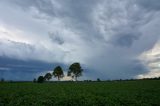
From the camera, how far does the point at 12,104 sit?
26672mm

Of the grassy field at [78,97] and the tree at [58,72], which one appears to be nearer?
the grassy field at [78,97]

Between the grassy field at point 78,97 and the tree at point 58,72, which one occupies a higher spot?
the tree at point 58,72

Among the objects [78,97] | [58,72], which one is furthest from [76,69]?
[78,97]

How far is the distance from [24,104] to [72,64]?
133016mm

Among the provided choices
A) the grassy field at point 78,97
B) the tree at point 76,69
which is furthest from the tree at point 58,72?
the grassy field at point 78,97

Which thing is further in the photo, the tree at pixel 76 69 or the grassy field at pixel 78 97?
the tree at pixel 76 69

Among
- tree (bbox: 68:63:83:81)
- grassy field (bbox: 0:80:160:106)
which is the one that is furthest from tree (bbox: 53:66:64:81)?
grassy field (bbox: 0:80:160:106)

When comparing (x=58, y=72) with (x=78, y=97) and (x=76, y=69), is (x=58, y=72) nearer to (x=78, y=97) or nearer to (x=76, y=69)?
(x=76, y=69)

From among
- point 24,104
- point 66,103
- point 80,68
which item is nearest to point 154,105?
point 66,103

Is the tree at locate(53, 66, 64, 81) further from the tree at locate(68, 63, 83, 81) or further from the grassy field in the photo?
the grassy field

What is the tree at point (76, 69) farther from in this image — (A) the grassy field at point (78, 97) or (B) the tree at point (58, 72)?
(A) the grassy field at point (78, 97)

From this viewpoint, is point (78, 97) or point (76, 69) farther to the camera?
point (76, 69)

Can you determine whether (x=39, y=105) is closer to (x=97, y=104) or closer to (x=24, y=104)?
(x=24, y=104)

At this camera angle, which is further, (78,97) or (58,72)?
(58,72)
